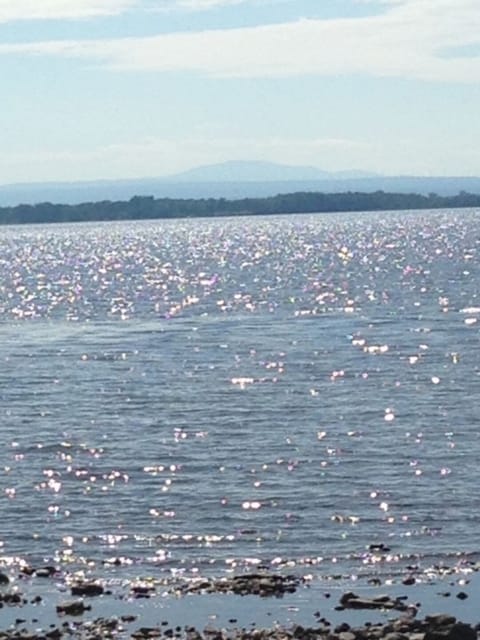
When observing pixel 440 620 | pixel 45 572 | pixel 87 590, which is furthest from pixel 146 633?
pixel 45 572

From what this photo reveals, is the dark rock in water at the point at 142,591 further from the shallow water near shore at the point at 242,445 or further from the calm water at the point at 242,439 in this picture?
the calm water at the point at 242,439

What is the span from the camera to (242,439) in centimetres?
5519

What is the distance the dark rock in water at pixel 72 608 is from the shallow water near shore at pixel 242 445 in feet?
10.6

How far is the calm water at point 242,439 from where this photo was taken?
4031 cm

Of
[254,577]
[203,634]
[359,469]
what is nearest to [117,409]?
[359,469]

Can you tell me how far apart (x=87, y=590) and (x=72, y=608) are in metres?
1.82

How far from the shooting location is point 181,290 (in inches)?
5866

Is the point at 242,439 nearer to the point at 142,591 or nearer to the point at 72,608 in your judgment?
the point at 142,591

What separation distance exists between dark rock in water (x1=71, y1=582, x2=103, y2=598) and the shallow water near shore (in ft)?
5.11

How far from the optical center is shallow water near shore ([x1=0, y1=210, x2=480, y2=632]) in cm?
3950

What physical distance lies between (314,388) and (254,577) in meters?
34.2

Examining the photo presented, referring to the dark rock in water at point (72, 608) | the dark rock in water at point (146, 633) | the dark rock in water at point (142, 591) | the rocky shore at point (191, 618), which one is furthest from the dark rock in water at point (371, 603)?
the dark rock in water at point (72, 608)

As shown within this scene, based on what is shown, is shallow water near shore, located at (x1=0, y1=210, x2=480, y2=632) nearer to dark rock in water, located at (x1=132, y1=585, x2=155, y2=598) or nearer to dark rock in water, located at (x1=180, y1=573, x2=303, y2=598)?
dark rock in water, located at (x1=180, y1=573, x2=303, y2=598)

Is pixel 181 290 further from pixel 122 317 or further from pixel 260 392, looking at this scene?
pixel 260 392
